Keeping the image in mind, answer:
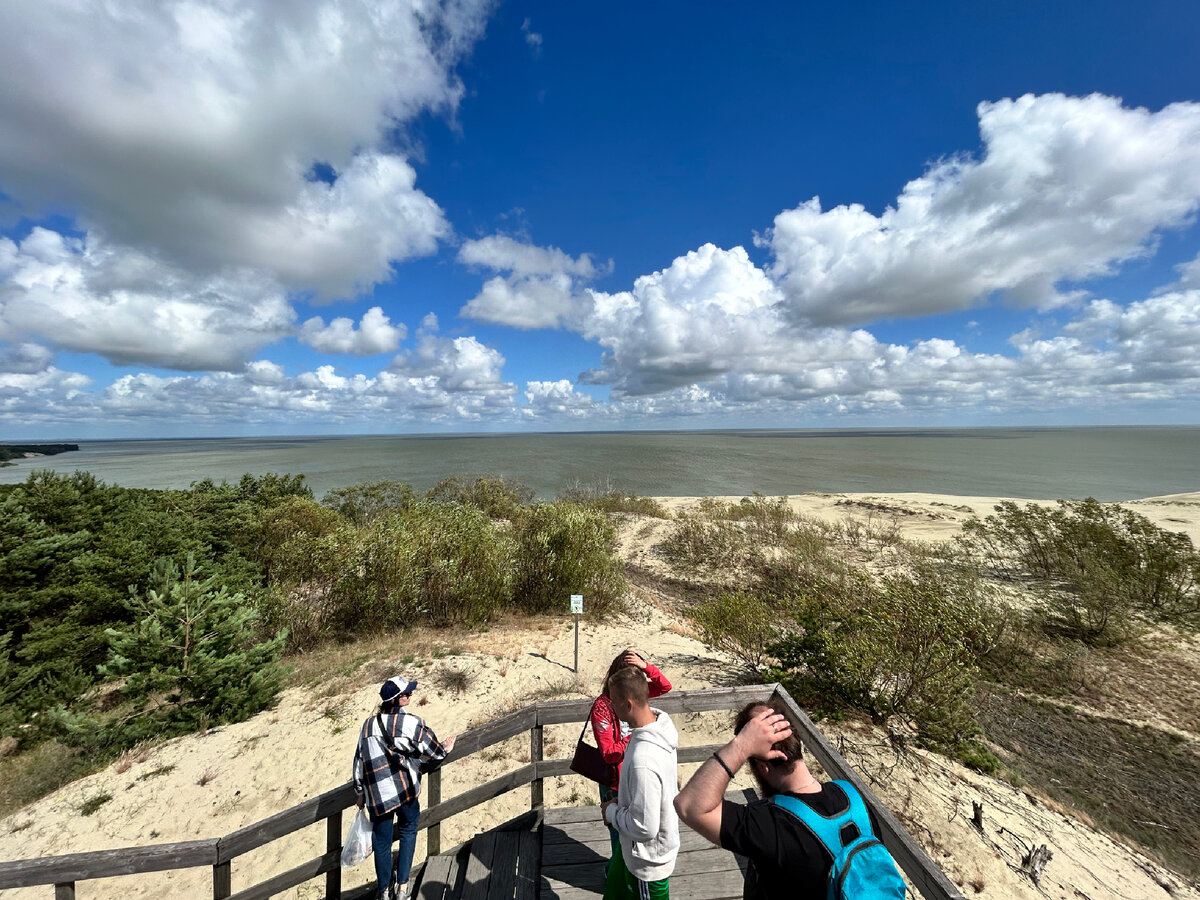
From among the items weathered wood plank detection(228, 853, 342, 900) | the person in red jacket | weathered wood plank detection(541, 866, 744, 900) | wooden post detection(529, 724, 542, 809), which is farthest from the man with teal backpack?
weathered wood plank detection(228, 853, 342, 900)

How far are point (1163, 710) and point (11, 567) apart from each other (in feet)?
62.1

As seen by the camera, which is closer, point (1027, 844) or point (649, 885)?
point (649, 885)

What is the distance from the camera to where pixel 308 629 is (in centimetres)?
1033

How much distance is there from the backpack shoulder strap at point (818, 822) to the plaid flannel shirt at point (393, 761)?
247 centimetres

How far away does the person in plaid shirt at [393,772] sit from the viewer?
3.18 meters

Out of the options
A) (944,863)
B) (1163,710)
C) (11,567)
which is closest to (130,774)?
(11,567)

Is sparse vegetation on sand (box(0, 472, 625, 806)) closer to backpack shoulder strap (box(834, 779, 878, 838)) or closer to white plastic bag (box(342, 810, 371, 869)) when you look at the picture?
white plastic bag (box(342, 810, 371, 869))

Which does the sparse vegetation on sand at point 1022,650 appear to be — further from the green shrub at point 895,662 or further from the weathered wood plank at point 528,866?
the weathered wood plank at point 528,866

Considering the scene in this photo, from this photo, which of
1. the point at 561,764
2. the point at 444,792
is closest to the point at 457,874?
the point at 561,764

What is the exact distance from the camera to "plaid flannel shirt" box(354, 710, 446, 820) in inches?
125

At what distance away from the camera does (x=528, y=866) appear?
3.28 meters

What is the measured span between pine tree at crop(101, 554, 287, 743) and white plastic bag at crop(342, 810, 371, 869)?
5.81 metres

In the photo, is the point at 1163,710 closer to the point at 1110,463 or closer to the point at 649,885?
the point at 649,885

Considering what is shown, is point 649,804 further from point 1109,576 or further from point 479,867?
point 1109,576
